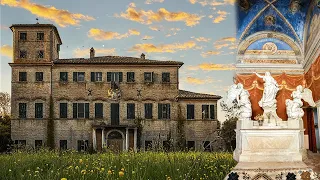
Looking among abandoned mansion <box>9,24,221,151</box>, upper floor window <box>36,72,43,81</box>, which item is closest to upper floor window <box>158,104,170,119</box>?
abandoned mansion <box>9,24,221,151</box>

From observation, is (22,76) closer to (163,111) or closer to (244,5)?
(163,111)

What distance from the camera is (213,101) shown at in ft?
86.6

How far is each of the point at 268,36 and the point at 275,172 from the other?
6.14 metres

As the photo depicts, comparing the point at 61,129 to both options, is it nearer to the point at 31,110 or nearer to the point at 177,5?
the point at 31,110

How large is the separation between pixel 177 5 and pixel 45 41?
50.6ft

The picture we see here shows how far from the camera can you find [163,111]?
2634 centimetres

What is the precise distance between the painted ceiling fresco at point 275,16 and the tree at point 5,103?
19.2 meters

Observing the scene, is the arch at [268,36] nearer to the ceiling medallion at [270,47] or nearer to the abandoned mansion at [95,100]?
the ceiling medallion at [270,47]

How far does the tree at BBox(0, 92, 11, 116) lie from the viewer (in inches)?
1155

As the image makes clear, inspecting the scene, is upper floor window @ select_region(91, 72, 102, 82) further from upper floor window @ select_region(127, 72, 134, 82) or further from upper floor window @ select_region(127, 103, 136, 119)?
upper floor window @ select_region(127, 103, 136, 119)

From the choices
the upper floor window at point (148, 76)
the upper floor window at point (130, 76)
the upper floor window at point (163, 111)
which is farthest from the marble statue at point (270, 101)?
the upper floor window at point (130, 76)

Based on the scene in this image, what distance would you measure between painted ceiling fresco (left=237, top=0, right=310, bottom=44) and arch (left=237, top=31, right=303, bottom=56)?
12 centimetres

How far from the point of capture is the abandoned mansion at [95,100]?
26062 mm

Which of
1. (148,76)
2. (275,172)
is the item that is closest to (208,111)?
(148,76)
